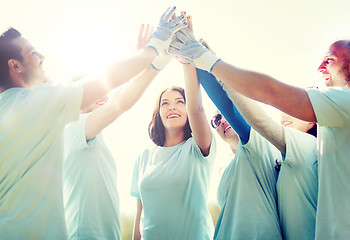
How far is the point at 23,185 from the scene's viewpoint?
2.16 m

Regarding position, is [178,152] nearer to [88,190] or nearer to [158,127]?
[158,127]

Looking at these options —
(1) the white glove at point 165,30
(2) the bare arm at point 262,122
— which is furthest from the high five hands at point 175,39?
(2) the bare arm at point 262,122

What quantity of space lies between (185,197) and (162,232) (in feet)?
1.39

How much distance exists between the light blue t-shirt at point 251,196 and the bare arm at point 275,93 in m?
0.71

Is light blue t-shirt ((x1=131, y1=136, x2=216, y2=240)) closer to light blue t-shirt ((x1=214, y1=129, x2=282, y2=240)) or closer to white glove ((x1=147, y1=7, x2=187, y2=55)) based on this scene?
light blue t-shirt ((x1=214, y1=129, x2=282, y2=240))

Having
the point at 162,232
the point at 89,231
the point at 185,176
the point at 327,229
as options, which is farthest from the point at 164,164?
the point at 327,229

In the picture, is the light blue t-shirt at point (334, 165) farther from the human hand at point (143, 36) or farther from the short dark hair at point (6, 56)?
the short dark hair at point (6, 56)

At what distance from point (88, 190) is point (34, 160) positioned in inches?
33.2

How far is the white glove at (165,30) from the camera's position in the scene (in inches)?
125

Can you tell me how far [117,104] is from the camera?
3299 mm

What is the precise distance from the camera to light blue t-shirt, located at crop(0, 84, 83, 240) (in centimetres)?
212

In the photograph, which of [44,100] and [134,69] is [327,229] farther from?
[44,100]

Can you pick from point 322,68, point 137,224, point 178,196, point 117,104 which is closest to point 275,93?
point 322,68

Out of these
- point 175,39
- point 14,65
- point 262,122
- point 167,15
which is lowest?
point 262,122
